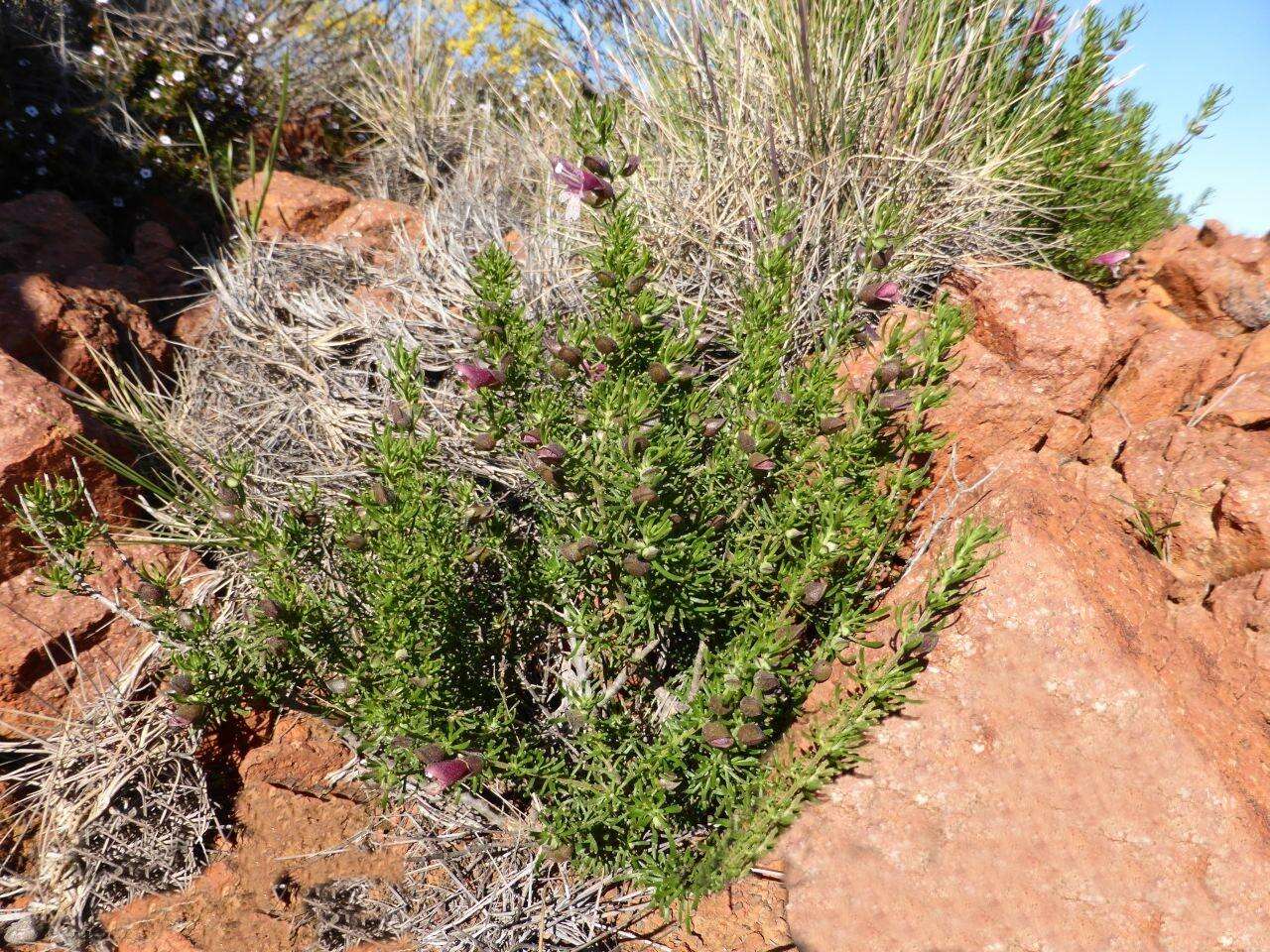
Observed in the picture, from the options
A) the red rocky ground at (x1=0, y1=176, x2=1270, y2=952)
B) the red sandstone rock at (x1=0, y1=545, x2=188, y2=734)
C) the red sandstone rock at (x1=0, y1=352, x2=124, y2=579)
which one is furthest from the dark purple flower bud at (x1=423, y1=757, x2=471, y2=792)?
the red sandstone rock at (x1=0, y1=352, x2=124, y2=579)

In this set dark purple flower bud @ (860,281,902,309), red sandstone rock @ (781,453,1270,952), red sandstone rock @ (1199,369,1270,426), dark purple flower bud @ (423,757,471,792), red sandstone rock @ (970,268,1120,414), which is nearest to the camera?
red sandstone rock @ (781,453,1270,952)

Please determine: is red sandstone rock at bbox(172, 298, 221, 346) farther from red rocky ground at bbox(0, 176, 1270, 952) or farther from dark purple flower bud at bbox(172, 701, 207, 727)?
dark purple flower bud at bbox(172, 701, 207, 727)

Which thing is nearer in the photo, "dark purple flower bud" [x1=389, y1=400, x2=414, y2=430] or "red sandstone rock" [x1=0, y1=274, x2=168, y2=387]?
"dark purple flower bud" [x1=389, y1=400, x2=414, y2=430]

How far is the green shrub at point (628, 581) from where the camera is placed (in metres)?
2.19

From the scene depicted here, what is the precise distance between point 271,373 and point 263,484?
62 centimetres

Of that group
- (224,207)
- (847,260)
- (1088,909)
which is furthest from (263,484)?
(1088,909)

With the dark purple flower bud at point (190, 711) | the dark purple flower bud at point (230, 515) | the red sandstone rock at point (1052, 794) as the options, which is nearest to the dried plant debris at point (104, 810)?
the dark purple flower bud at point (190, 711)

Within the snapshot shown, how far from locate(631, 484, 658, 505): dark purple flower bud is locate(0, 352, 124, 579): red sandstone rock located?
2095 mm

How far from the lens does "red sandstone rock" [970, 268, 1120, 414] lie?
9.35ft

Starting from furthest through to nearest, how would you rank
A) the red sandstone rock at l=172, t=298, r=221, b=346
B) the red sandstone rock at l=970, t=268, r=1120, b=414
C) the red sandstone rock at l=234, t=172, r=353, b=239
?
the red sandstone rock at l=234, t=172, r=353, b=239
the red sandstone rock at l=172, t=298, r=221, b=346
the red sandstone rock at l=970, t=268, r=1120, b=414

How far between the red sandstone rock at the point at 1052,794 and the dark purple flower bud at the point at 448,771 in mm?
903

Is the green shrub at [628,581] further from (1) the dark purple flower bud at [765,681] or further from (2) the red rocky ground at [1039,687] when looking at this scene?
(2) the red rocky ground at [1039,687]

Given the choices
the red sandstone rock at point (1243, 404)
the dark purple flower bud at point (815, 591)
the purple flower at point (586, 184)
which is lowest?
the dark purple flower bud at point (815, 591)

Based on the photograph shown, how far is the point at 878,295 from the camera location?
8.20 ft
